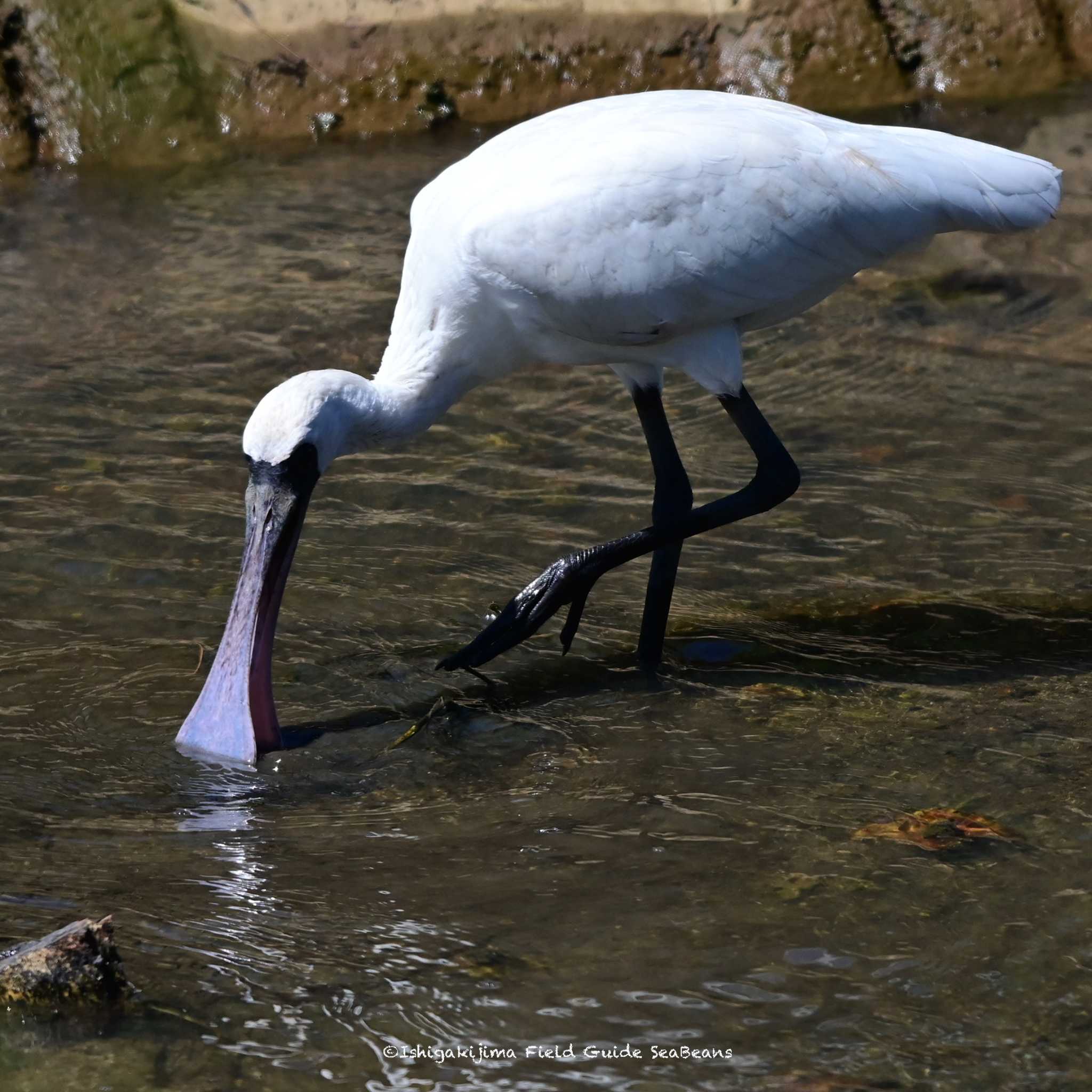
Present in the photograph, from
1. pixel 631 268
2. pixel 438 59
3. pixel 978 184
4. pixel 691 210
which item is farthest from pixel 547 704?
pixel 438 59

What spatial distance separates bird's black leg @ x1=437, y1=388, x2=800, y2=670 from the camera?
5293 mm

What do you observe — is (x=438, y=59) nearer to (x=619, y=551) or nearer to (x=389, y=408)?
(x=389, y=408)

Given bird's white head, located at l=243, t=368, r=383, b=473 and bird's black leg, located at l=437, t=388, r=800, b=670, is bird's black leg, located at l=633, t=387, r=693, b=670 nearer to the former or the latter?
bird's black leg, located at l=437, t=388, r=800, b=670

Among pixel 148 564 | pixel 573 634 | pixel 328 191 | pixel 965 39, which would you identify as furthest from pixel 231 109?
pixel 573 634

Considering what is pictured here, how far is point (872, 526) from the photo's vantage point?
639cm

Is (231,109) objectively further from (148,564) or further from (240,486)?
(148,564)

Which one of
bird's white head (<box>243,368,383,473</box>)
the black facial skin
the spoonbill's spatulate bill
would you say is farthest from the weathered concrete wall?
the black facial skin

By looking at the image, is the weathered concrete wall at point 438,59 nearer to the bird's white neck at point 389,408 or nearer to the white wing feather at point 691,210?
the white wing feather at point 691,210

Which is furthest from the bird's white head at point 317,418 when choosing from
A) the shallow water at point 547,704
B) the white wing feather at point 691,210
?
the shallow water at point 547,704

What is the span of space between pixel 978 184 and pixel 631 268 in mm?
1169

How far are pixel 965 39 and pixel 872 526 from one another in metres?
5.41

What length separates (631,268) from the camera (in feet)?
17.5

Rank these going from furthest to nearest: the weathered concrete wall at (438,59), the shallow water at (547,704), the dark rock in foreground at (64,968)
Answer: the weathered concrete wall at (438,59)
the shallow water at (547,704)
the dark rock in foreground at (64,968)

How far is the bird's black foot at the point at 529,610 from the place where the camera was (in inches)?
208
